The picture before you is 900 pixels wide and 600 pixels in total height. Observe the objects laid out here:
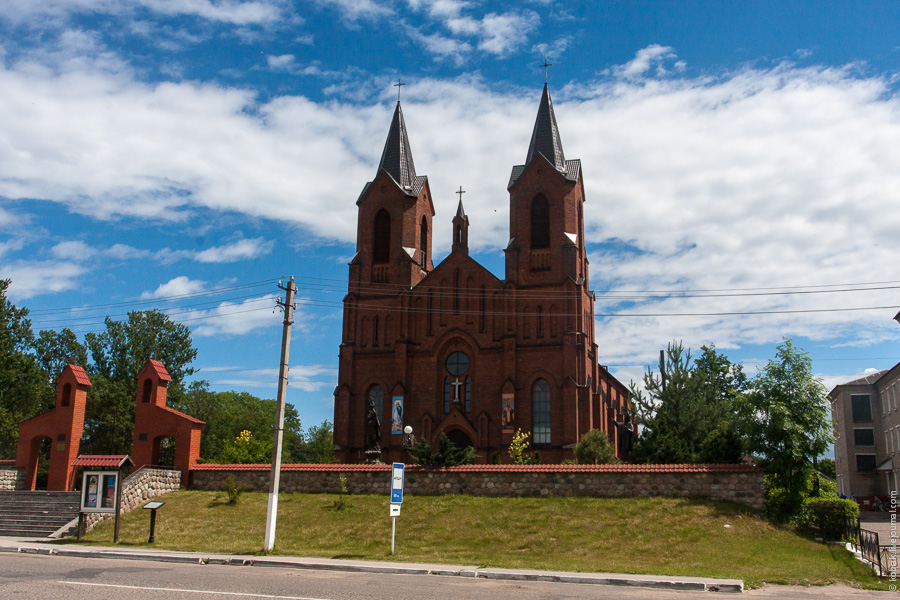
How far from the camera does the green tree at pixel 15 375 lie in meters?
44.2

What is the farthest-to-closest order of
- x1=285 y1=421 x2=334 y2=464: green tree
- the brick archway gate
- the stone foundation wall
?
x1=285 y1=421 x2=334 y2=464: green tree → the brick archway gate → the stone foundation wall

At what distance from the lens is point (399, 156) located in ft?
154

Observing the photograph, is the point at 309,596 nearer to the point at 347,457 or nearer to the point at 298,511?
the point at 298,511

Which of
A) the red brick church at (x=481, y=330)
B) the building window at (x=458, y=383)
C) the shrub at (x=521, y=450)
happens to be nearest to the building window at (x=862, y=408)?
the red brick church at (x=481, y=330)

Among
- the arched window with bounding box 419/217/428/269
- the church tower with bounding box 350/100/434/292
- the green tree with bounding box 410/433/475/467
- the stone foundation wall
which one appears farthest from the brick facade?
the arched window with bounding box 419/217/428/269

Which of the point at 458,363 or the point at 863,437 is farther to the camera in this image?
the point at 863,437

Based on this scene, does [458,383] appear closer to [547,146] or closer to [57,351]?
[547,146]

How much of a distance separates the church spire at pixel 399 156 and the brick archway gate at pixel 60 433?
76.8 feet

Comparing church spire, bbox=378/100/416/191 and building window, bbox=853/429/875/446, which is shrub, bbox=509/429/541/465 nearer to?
church spire, bbox=378/100/416/191

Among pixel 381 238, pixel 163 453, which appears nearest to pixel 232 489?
pixel 163 453

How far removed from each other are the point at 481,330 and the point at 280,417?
75.0 feet

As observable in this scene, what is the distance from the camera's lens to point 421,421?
40906 mm

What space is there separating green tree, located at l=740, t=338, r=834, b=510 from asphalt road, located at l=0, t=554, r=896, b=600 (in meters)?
7.14

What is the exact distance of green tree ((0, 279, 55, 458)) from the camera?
44.2 m
